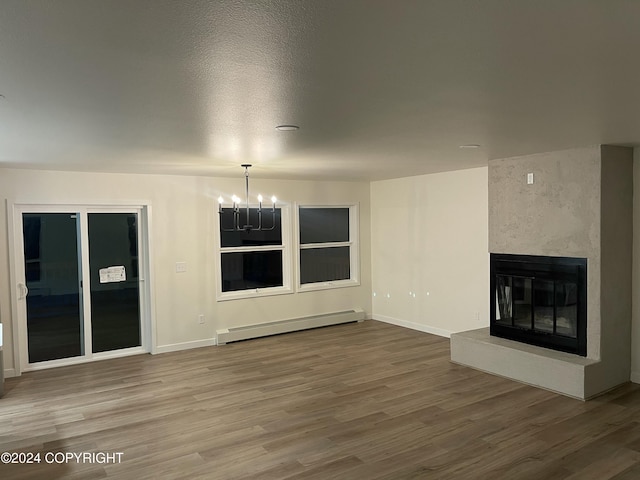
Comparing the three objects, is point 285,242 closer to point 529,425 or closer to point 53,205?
point 53,205

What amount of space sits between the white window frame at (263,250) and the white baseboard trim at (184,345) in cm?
59

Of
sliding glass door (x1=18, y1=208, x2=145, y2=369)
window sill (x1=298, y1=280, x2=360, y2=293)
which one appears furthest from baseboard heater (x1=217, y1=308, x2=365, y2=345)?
sliding glass door (x1=18, y1=208, x2=145, y2=369)

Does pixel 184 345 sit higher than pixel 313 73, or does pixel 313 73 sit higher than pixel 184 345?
pixel 313 73

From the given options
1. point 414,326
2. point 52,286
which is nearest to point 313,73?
point 52,286

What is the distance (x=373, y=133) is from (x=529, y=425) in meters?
2.62

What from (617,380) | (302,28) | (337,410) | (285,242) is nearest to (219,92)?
(302,28)

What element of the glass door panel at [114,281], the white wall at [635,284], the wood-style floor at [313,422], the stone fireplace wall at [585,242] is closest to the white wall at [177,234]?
the glass door panel at [114,281]

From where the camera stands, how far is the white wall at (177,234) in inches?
211

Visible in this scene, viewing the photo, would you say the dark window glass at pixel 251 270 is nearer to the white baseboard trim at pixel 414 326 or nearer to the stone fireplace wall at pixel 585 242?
the white baseboard trim at pixel 414 326

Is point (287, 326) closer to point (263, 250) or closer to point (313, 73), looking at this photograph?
point (263, 250)

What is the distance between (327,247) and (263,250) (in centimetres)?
115

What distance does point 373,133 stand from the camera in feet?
11.4

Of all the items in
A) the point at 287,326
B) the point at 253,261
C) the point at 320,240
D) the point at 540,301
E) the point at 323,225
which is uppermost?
the point at 323,225

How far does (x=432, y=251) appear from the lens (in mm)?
6809
